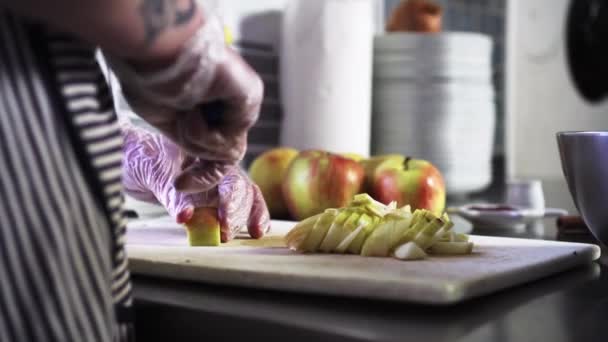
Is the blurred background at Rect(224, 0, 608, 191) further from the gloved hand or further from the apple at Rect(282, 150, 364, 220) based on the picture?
the gloved hand

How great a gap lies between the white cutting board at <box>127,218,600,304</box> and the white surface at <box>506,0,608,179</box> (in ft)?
9.02

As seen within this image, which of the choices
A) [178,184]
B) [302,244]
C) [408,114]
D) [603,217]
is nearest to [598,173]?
[603,217]

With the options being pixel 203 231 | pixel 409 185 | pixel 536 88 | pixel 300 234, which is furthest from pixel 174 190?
pixel 536 88

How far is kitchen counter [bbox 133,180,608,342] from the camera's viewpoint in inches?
19.8

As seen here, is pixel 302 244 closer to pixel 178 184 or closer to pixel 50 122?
pixel 178 184

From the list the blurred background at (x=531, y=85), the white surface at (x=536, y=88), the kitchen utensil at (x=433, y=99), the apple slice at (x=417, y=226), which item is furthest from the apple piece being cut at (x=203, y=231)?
the white surface at (x=536, y=88)

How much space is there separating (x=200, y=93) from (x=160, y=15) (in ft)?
0.20

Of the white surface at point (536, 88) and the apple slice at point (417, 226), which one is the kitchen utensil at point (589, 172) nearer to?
the apple slice at point (417, 226)

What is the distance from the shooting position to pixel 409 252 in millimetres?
724

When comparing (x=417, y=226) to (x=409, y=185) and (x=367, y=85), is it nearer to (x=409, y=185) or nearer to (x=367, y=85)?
(x=409, y=185)

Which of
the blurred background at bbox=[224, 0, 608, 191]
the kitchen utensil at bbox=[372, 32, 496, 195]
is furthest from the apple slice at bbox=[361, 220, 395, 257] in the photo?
the blurred background at bbox=[224, 0, 608, 191]

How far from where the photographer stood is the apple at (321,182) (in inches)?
48.1

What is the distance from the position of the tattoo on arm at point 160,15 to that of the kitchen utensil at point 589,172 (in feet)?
1.60

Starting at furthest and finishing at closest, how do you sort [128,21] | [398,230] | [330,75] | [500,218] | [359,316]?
[330,75], [500,218], [398,230], [359,316], [128,21]
